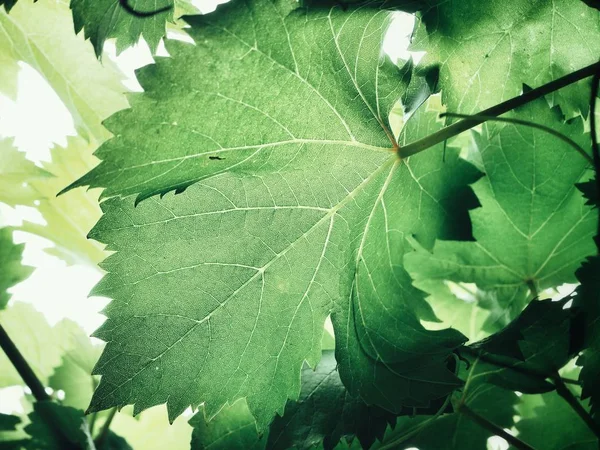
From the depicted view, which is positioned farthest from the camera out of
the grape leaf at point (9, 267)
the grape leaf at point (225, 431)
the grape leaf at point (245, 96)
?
the grape leaf at point (9, 267)

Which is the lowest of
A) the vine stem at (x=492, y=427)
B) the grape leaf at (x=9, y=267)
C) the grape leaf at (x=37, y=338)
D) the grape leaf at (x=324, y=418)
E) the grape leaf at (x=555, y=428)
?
the grape leaf at (x=555, y=428)

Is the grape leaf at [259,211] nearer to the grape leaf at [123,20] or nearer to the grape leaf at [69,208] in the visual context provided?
the grape leaf at [123,20]

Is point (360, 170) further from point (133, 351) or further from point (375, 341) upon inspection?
point (133, 351)

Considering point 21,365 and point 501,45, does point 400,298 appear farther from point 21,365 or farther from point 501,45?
point 21,365

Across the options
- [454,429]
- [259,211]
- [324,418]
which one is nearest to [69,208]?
[259,211]

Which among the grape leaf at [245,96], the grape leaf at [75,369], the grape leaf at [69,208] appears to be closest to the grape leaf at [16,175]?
the grape leaf at [69,208]
